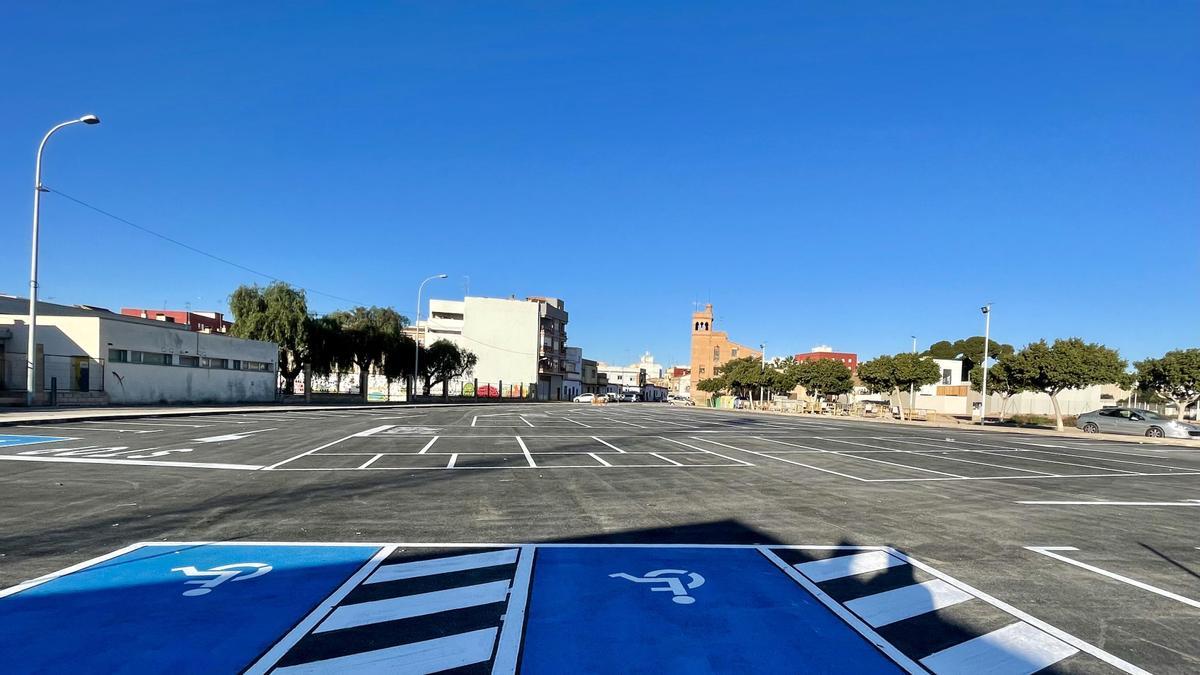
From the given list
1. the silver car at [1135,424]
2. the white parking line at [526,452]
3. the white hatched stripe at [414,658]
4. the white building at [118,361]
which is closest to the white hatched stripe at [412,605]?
the white hatched stripe at [414,658]

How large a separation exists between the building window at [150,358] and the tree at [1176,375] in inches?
2486

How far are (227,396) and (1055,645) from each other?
1991 inches

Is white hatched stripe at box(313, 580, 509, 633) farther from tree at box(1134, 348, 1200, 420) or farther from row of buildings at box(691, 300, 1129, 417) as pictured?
row of buildings at box(691, 300, 1129, 417)

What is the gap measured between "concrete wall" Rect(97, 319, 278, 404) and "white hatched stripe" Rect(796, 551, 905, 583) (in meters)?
41.3

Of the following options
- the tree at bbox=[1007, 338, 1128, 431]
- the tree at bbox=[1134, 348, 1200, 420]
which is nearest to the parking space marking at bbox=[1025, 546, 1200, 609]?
the tree at bbox=[1007, 338, 1128, 431]

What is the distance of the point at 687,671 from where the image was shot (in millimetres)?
4324

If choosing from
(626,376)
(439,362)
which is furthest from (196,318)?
(626,376)

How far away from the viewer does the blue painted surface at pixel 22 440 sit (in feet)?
55.8

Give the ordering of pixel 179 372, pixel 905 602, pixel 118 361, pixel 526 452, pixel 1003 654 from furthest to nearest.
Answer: pixel 179 372, pixel 118 361, pixel 526 452, pixel 905 602, pixel 1003 654

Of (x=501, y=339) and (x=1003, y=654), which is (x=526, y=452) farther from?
(x=501, y=339)

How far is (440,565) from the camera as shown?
662 centimetres

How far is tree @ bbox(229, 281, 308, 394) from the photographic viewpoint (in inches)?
2030

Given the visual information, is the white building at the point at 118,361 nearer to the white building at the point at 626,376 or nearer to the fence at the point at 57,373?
the fence at the point at 57,373

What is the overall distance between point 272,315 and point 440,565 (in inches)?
2011
